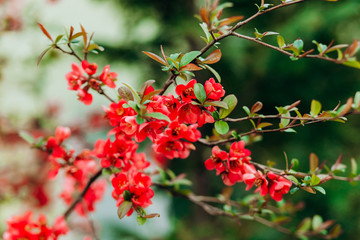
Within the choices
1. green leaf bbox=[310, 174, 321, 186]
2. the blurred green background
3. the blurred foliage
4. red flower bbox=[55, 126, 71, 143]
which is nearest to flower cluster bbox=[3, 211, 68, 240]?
red flower bbox=[55, 126, 71, 143]

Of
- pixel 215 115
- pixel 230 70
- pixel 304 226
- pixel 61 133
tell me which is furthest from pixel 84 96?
pixel 230 70

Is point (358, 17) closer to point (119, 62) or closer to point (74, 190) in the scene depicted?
point (119, 62)

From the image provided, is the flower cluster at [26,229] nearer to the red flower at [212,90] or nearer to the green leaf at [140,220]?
the green leaf at [140,220]

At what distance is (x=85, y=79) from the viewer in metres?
0.59

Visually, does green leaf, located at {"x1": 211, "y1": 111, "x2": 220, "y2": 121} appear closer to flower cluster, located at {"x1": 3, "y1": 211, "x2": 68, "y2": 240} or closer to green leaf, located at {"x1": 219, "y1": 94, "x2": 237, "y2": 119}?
green leaf, located at {"x1": 219, "y1": 94, "x2": 237, "y2": 119}

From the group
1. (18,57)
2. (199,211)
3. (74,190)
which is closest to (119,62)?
(18,57)

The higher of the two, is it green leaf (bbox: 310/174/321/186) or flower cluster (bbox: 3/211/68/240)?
green leaf (bbox: 310/174/321/186)

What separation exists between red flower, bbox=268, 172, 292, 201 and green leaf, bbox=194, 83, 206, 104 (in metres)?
0.18

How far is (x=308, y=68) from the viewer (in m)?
1.66

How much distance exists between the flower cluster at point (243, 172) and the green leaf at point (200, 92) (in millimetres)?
109

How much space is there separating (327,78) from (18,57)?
1.68 meters

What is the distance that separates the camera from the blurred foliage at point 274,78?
1581mm

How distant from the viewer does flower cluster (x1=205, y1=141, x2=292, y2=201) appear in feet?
1.68

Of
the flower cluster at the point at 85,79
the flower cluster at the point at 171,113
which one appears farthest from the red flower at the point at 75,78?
the flower cluster at the point at 171,113
